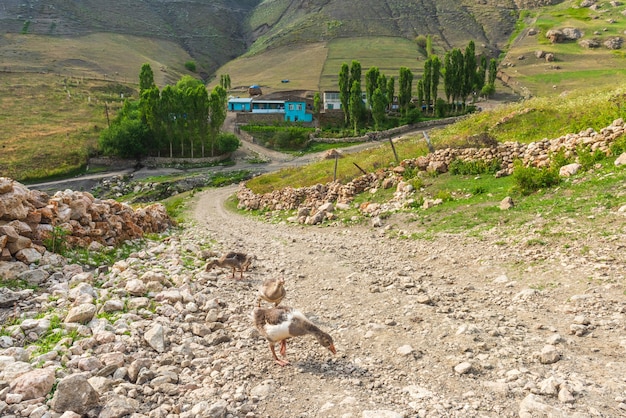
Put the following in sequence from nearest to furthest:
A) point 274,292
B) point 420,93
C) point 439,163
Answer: point 274,292 → point 439,163 → point 420,93

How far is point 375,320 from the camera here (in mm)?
8516

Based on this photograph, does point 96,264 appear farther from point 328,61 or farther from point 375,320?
point 328,61

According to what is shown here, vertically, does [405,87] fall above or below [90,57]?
below

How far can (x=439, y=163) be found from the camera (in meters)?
22.3

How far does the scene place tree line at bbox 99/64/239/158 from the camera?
2847 inches

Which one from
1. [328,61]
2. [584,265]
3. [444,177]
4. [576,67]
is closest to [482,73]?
[576,67]

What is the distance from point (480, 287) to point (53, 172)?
72011mm

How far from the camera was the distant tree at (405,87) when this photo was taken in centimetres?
9206

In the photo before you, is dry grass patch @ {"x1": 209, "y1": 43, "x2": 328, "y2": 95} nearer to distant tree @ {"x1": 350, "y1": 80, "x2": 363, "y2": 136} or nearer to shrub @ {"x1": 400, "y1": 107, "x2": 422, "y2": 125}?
distant tree @ {"x1": 350, "y1": 80, "x2": 363, "y2": 136}

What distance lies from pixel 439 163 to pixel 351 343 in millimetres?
16697

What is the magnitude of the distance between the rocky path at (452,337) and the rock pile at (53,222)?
5.30 m

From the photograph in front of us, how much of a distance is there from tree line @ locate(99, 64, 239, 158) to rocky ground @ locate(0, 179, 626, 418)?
64689mm

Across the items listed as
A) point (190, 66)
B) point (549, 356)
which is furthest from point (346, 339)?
point (190, 66)

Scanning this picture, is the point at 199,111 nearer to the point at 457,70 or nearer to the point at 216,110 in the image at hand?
the point at 216,110
